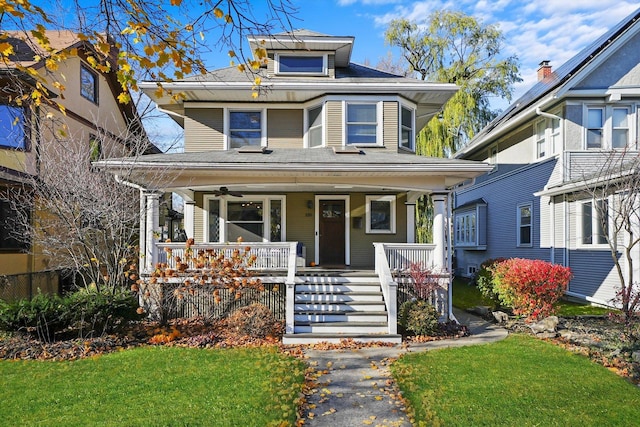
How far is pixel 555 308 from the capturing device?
9.59 meters

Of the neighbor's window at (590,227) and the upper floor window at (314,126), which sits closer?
the neighbor's window at (590,227)

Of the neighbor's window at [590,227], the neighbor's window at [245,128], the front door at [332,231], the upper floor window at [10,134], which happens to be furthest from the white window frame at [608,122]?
the upper floor window at [10,134]

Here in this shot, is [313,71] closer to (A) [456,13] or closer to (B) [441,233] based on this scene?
(B) [441,233]

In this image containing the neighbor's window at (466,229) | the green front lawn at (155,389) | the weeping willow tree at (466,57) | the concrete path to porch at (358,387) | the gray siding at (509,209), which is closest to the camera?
the green front lawn at (155,389)

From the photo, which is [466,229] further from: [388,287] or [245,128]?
[388,287]

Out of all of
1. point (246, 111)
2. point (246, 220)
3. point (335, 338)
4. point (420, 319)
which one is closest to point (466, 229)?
point (246, 220)

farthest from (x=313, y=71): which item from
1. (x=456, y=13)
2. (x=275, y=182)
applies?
(x=456, y=13)

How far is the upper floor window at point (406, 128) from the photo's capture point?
12.6 meters

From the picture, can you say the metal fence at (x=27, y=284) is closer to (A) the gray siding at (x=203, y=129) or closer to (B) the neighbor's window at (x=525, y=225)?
(A) the gray siding at (x=203, y=129)

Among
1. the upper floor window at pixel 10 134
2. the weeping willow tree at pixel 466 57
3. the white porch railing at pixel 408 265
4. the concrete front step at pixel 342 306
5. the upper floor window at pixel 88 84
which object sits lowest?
the concrete front step at pixel 342 306

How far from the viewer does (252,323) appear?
27.0 feet

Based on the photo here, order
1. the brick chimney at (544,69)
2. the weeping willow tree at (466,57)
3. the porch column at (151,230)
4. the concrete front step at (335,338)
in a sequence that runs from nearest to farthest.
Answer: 1. the concrete front step at (335,338)
2. the porch column at (151,230)
3. the brick chimney at (544,69)
4. the weeping willow tree at (466,57)

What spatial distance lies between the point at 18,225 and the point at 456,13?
2186 centimetres

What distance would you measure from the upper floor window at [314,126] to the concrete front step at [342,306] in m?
5.11
